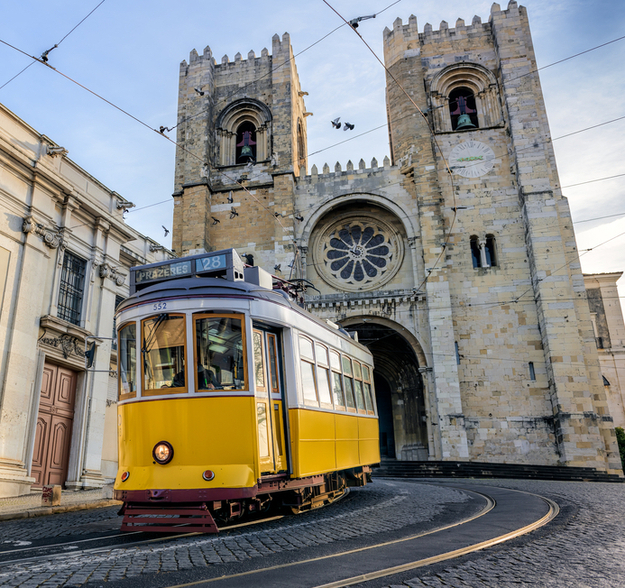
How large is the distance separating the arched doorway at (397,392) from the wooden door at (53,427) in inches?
452

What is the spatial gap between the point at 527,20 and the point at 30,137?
Answer: 21819 mm

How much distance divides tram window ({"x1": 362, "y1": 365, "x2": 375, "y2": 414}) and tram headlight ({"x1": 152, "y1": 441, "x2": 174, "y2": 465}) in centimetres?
461

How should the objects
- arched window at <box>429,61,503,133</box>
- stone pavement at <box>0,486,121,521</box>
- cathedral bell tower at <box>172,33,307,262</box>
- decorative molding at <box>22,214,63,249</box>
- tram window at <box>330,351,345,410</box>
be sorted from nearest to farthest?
tram window at <box>330,351,345,410</box> → stone pavement at <box>0,486,121,521</box> → decorative molding at <box>22,214,63,249</box> → cathedral bell tower at <box>172,33,307,262</box> → arched window at <box>429,61,503,133</box>

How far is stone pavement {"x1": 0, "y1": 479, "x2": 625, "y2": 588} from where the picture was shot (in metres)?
3.55

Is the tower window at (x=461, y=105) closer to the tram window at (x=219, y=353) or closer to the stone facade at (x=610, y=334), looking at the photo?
the stone facade at (x=610, y=334)

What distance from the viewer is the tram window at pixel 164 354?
5.85 meters

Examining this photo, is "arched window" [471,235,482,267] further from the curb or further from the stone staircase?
the curb

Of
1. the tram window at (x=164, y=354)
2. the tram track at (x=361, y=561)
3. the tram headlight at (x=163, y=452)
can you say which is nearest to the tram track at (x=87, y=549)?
the tram headlight at (x=163, y=452)

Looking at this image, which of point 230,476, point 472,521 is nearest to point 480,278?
point 472,521

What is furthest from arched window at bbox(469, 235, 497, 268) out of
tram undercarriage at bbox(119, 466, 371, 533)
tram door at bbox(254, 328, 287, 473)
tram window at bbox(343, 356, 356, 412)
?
tram door at bbox(254, 328, 287, 473)

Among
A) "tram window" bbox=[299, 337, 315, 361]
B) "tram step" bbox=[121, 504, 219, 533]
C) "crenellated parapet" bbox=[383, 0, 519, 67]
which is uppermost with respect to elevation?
"crenellated parapet" bbox=[383, 0, 519, 67]

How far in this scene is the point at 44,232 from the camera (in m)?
12.4

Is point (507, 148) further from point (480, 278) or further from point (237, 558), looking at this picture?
point (237, 558)

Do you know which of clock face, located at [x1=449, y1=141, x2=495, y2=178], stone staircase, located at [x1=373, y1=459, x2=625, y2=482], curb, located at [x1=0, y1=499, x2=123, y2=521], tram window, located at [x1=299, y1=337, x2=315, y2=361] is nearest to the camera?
tram window, located at [x1=299, y1=337, x2=315, y2=361]
